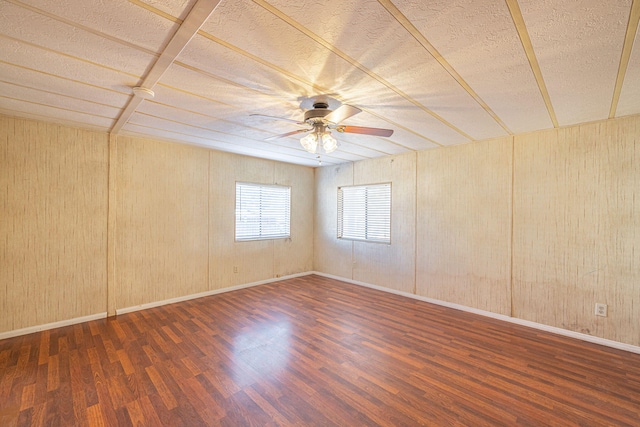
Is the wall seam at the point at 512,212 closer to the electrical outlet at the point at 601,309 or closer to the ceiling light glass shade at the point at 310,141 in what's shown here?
the electrical outlet at the point at 601,309

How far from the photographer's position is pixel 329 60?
178 centimetres

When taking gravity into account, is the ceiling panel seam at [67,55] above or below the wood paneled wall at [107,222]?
above

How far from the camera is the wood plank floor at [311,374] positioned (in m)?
1.88

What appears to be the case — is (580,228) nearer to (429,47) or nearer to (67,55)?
(429,47)

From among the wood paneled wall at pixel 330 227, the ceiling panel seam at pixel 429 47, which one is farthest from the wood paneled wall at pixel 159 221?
the ceiling panel seam at pixel 429 47

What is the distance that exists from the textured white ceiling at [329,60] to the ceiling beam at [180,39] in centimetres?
2

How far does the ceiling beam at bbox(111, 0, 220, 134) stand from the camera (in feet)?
4.30

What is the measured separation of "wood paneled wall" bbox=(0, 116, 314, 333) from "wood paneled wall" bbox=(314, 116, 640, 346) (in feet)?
11.0

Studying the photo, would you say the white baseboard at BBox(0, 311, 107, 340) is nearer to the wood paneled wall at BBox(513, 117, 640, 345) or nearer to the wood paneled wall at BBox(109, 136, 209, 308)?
the wood paneled wall at BBox(109, 136, 209, 308)

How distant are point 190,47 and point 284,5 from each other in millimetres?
709

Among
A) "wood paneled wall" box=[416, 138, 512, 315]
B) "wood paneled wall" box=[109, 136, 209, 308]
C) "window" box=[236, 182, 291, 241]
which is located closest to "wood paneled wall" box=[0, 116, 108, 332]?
"wood paneled wall" box=[109, 136, 209, 308]

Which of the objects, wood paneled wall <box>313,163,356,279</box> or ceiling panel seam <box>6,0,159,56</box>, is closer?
ceiling panel seam <box>6,0,159,56</box>

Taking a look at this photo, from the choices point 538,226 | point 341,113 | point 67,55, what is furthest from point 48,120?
point 538,226

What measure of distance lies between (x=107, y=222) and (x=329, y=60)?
3.71 metres
